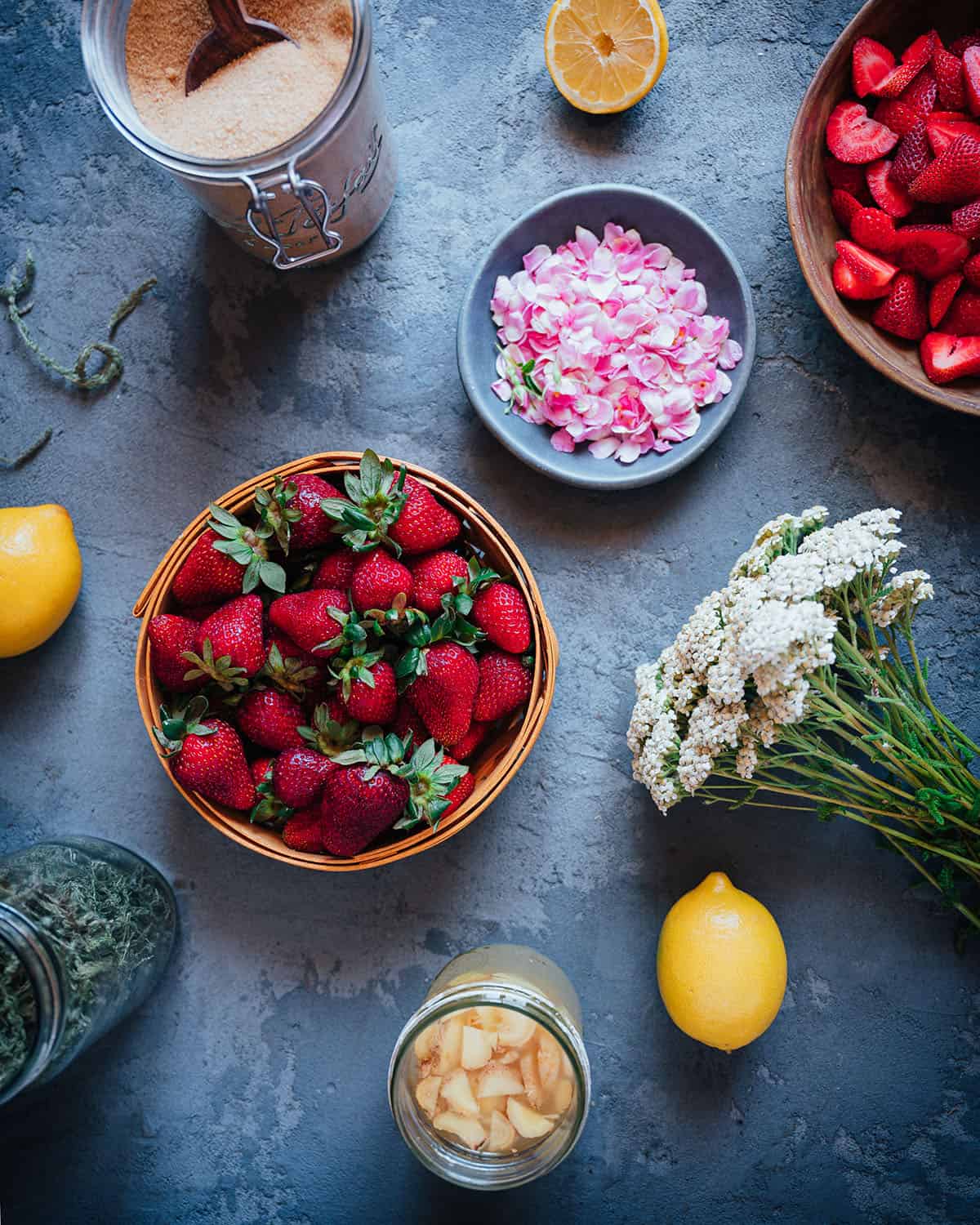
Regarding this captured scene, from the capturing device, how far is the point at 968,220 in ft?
3.85

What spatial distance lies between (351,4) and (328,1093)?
1.37 m

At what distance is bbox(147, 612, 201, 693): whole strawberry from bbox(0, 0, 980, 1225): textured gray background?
0.75 ft

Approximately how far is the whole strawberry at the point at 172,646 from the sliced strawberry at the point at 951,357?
994 mm

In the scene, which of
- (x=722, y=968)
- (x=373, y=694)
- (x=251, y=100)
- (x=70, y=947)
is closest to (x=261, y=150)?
(x=251, y=100)

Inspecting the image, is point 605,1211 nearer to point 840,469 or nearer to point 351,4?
point 840,469

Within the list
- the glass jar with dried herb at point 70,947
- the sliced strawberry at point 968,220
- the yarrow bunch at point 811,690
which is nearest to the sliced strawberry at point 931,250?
the sliced strawberry at point 968,220

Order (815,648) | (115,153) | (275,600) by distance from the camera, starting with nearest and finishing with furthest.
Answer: (815,648), (275,600), (115,153)

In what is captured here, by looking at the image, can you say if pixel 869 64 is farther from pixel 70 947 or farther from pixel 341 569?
pixel 70 947

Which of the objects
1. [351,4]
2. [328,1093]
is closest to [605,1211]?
[328,1093]

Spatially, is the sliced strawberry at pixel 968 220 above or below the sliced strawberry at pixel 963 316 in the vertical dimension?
above

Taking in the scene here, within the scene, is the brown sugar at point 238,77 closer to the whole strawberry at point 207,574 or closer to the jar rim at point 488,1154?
the whole strawberry at point 207,574

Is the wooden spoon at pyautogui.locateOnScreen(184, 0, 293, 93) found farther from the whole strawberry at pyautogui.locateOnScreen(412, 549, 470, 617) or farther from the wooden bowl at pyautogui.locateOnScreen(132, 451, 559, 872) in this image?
the whole strawberry at pyautogui.locateOnScreen(412, 549, 470, 617)

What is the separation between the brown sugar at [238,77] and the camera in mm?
1073

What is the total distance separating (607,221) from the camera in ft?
4.27
